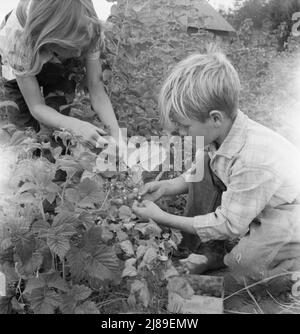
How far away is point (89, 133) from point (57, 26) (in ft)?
1.48

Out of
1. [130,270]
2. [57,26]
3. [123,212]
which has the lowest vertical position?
[130,270]

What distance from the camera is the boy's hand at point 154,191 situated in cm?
168

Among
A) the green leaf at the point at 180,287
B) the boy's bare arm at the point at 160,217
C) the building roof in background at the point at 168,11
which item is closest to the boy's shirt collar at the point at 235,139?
the boy's bare arm at the point at 160,217

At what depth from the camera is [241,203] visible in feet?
5.11

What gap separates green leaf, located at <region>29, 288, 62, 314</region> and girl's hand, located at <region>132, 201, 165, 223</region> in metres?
0.39

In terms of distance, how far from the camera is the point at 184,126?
1.61 metres

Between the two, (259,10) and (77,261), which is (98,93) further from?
(259,10)

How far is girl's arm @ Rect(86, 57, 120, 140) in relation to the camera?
2.01m

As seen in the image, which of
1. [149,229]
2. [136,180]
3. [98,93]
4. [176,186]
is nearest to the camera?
[149,229]

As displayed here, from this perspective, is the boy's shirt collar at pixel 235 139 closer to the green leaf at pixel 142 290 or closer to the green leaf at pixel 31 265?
the green leaf at pixel 142 290

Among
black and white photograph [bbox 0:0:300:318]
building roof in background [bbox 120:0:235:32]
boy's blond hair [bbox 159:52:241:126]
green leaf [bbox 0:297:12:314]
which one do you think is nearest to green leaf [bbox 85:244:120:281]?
black and white photograph [bbox 0:0:300:318]

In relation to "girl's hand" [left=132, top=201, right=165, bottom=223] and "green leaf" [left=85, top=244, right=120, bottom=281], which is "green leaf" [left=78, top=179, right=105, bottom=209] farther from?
"girl's hand" [left=132, top=201, right=165, bottom=223]

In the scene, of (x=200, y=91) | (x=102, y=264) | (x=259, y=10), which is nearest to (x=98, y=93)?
(x=200, y=91)
